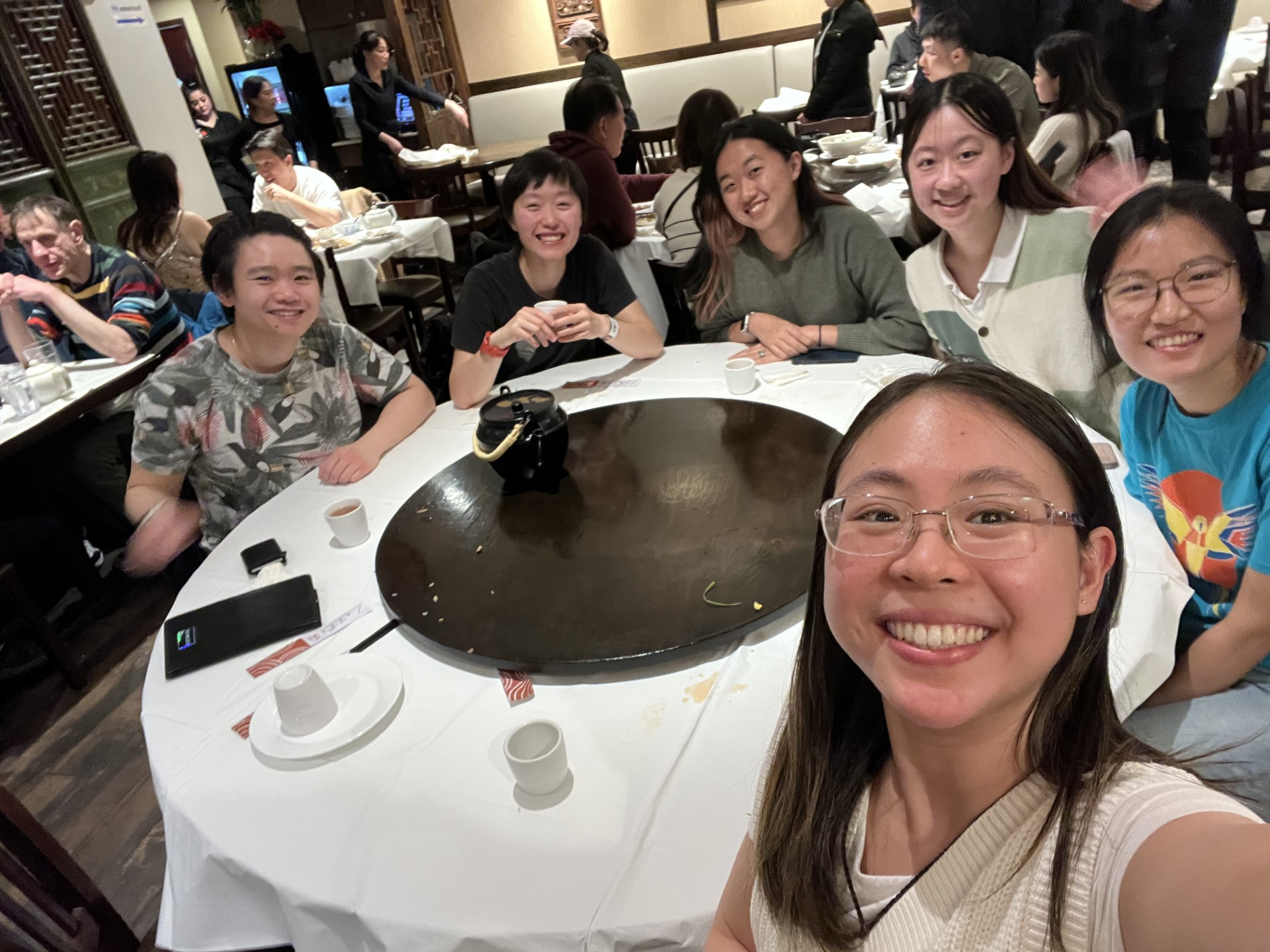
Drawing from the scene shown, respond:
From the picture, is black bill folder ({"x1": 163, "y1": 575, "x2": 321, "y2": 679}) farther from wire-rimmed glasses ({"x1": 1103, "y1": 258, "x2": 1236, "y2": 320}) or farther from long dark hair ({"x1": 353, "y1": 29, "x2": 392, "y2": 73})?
long dark hair ({"x1": 353, "y1": 29, "x2": 392, "y2": 73})

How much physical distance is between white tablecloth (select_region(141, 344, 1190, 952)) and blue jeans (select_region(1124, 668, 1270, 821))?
7.4 inches

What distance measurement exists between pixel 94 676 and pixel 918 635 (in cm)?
302

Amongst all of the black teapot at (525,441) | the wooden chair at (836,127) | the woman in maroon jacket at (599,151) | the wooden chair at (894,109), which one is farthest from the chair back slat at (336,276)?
the wooden chair at (894,109)

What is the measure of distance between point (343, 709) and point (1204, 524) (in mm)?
1357

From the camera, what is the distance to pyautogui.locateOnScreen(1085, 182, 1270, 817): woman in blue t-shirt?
1.14 meters

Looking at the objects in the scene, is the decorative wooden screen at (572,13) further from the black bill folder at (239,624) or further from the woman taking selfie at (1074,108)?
the black bill folder at (239,624)

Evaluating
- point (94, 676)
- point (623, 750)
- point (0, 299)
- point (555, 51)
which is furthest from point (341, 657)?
point (555, 51)

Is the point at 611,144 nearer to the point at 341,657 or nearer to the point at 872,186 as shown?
the point at 872,186

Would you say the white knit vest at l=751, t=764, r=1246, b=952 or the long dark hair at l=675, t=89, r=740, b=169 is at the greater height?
the long dark hair at l=675, t=89, r=740, b=169

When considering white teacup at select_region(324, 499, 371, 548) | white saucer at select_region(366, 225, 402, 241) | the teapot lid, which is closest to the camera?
white teacup at select_region(324, 499, 371, 548)

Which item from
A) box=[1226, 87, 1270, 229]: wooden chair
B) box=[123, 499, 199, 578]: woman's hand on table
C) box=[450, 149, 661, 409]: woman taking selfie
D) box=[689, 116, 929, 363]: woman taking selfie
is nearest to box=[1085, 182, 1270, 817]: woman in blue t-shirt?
box=[689, 116, 929, 363]: woman taking selfie

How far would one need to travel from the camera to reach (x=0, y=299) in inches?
114

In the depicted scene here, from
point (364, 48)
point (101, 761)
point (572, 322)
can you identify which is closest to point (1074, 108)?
point (572, 322)

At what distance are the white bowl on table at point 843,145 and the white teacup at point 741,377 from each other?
2.54m
